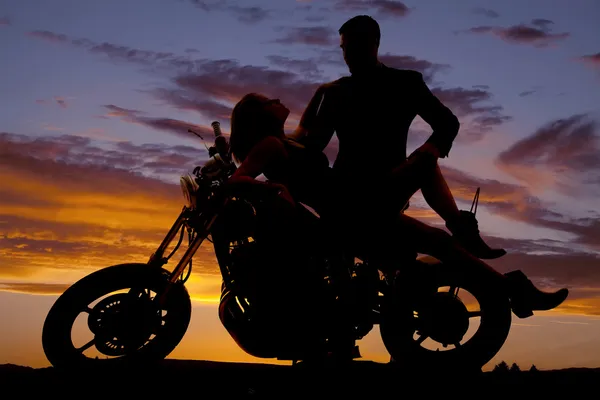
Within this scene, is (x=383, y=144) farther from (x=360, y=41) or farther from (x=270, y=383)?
(x=270, y=383)

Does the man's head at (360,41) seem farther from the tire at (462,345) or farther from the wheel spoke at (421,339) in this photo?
the wheel spoke at (421,339)

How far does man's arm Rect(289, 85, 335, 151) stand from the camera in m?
6.60

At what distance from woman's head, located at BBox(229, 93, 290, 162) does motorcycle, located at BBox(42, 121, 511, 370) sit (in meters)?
0.30

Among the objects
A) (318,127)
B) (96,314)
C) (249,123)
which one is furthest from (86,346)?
(318,127)

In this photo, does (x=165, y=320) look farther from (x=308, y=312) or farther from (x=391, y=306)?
(x=391, y=306)

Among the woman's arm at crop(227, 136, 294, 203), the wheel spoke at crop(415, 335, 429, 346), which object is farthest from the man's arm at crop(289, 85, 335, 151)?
the wheel spoke at crop(415, 335, 429, 346)

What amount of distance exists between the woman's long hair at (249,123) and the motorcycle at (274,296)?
0.83ft

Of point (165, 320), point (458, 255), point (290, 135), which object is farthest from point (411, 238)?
point (165, 320)

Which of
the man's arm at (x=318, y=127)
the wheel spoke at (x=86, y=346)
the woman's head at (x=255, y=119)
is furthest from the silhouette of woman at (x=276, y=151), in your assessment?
the wheel spoke at (x=86, y=346)

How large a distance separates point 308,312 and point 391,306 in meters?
0.88

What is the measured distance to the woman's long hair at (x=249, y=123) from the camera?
6121mm

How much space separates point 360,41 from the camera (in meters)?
6.38

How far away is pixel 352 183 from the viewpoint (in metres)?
6.27

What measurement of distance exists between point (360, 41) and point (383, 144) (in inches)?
36.8
